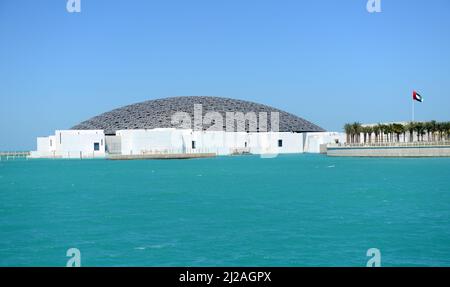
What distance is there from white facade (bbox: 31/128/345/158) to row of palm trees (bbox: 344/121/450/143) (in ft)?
21.1

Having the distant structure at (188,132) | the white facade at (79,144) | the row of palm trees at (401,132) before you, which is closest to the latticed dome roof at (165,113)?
the distant structure at (188,132)

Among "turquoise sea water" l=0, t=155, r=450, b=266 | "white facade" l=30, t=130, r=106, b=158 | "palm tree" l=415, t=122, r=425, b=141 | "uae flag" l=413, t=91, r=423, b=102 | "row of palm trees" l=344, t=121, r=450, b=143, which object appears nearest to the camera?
"turquoise sea water" l=0, t=155, r=450, b=266

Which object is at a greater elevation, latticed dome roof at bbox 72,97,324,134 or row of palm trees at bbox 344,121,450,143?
latticed dome roof at bbox 72,97,324,134

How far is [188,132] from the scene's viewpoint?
90.2m

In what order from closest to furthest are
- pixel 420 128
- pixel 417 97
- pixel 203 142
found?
pixel 417 97 < pixel 420 128 < pixel 203 142

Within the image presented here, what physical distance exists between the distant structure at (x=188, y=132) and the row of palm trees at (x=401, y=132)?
6.62m

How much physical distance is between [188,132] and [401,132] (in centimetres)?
3350

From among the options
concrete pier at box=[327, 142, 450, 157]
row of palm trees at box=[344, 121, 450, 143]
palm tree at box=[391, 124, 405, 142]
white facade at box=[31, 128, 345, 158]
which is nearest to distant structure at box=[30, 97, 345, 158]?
white facade at box=[31, 128, 345, 158]

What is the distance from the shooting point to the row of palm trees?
83.7 meters

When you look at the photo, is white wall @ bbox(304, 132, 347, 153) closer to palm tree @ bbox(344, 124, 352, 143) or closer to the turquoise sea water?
palm tree @ bbox(344, 124, 352, 143)

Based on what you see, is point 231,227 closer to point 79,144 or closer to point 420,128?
point 420,128

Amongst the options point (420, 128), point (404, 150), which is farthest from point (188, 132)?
point (420, 128)
